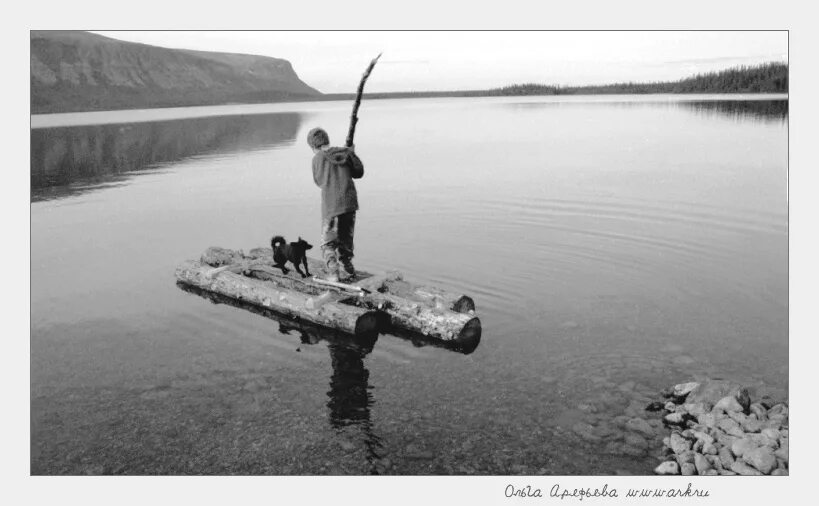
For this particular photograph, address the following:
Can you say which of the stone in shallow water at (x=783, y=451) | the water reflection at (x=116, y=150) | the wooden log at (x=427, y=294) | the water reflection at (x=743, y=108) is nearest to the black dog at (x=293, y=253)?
the wooden log at (x=427, y=294)

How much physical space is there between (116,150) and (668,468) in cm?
4607

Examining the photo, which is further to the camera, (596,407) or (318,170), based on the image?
(318,170)

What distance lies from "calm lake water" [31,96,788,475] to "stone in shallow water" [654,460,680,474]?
0.19 meters

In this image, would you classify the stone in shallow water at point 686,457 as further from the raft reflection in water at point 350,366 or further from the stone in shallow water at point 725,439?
the raft reflection in water at point 350,366

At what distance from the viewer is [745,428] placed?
7465 mm

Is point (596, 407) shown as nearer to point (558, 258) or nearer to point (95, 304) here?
point (558, 258)

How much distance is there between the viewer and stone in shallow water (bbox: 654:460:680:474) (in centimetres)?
696

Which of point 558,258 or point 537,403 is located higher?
point 558,258

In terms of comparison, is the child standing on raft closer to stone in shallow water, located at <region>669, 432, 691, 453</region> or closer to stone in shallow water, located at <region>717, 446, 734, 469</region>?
stone in shallow water, located at <region>669, 432, 691, 453</region>

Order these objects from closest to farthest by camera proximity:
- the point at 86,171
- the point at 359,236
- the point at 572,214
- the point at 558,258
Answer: the point at 558,258 → the point at 359,236 → the point at 572,214 → the point at 86,171

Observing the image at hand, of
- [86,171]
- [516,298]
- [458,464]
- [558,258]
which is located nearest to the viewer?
[458,464]

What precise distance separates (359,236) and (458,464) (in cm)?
1094

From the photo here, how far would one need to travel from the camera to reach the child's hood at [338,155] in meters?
11.3

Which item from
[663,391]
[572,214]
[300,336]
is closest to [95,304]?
[300,336]
